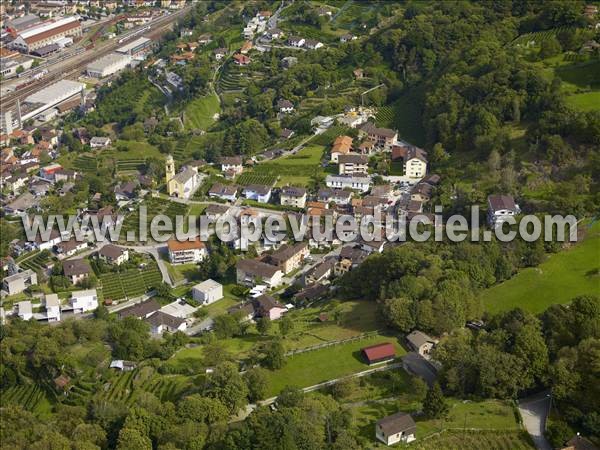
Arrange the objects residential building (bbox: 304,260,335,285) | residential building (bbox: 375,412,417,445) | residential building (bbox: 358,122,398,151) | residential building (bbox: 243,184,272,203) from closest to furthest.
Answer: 1. residential building (bbox: 375,412,417,445)
2. residential building (bbox: 304,260,335,285)
3. residential building (bbox: 243,184,272,203)
4. residential building (bbox: 358,122,398,151)

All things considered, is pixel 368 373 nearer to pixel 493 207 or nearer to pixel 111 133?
pixel 493 207

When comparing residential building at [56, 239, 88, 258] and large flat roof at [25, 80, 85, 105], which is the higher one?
large flat roof at [25, 80, 85, 105]

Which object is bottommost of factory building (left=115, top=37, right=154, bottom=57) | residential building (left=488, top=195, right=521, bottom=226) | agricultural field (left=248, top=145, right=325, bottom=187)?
agricultural field (left=248, top=145, right=325, bottom=187)

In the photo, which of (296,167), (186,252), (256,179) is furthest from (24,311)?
(296,167)

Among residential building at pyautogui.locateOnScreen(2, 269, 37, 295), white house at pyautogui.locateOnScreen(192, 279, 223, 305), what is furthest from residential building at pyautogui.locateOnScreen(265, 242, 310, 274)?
residential building at pyautogui.locateOnScreen(2, 269, 37, 295)

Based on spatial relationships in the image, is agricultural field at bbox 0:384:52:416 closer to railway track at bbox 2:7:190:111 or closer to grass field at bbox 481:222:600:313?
grass field at bbox 481:222:600:313

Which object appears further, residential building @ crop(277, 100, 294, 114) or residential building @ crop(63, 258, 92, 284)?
residential building @ crop(277, 100, 294, 114)
